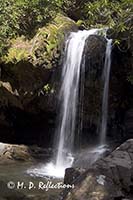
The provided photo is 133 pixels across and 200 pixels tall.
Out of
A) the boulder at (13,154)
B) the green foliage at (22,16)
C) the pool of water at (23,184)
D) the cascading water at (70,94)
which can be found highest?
the green foliage at (22,16)

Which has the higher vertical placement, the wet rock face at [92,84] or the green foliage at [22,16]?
the green foliage at [22,16]

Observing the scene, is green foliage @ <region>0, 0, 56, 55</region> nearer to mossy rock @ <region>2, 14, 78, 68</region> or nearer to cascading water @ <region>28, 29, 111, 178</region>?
mossy rock @ <region>2, 14, 78, 68</region>

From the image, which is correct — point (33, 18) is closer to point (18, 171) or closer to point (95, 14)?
point (95, 14)

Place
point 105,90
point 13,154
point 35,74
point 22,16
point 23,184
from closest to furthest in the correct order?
point 23,184
point 13,154
point 35,74
point 105,90
point 22,16

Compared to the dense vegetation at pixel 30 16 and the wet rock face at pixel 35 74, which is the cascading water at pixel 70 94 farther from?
the dense vegetation at pixel 30 16

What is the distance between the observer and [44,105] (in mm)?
11141

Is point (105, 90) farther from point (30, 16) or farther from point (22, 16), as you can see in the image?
point (22, 16)

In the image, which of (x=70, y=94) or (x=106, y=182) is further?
(x=70, y=94)

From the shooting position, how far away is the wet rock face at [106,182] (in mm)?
4727

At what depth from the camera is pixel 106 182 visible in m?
4.88

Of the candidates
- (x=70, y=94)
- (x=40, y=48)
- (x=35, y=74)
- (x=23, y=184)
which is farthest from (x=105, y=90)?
(x=23, y=184)

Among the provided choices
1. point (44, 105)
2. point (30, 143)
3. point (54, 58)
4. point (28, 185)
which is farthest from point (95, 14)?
point (28, 185)

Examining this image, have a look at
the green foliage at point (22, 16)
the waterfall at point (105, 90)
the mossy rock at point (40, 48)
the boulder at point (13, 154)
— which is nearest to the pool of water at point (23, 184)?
the boulder at point (13, 154)

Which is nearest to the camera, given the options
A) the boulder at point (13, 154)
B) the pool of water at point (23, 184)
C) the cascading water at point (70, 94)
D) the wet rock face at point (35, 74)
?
the pool of water at point (23, 184)
